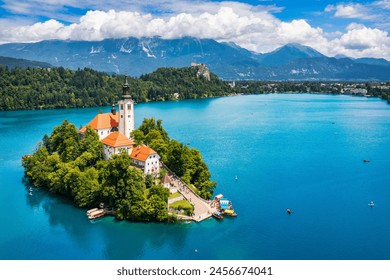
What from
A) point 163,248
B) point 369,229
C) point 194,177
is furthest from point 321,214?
point 163,248

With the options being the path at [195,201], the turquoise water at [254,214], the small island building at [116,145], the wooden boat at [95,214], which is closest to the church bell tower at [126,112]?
the small island building at [116,145]

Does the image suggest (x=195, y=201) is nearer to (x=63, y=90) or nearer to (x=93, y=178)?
(x=93, y=178)

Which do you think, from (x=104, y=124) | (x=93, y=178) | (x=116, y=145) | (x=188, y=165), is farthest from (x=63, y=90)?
(x=188, y=165)

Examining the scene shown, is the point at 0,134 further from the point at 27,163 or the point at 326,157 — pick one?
the point at 326,157

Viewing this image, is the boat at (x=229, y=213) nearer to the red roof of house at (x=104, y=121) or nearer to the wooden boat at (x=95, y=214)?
the wooden boat at (x=95, y=214)

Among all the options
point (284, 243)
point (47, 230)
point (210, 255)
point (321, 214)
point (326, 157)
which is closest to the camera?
point (210, 255)

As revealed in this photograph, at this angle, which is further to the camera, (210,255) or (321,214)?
(321,214)

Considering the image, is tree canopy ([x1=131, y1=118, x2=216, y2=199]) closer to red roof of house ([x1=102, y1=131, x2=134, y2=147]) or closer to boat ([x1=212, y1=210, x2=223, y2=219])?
red roof of house ([x1=102, y1=131, x2=134, y2=147])
